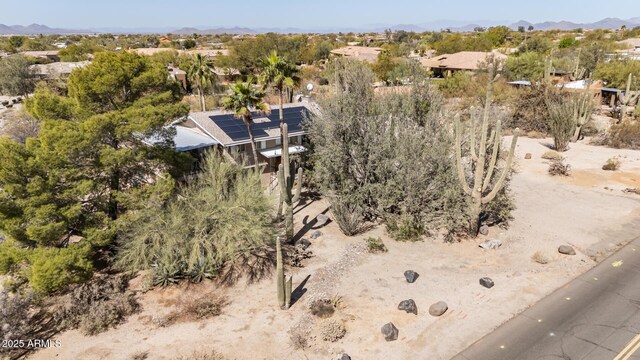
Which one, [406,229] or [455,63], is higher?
[455,63]

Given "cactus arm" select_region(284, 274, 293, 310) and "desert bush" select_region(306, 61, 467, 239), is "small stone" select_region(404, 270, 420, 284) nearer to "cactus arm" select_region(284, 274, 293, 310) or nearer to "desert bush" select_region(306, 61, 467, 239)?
"desert bush" select_region(306, 61, 467, 239)

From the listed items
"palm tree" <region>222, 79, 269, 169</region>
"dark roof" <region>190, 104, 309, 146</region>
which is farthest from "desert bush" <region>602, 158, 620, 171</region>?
"palm tree" <region>222, 79, 269, 169</region>

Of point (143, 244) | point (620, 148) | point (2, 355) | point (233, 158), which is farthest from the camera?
point (620, 148)

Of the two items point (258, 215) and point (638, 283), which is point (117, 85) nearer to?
point (258, 215)

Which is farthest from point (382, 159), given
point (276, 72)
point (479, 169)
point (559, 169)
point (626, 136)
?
point (626, 136)

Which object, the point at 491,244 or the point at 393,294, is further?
the point at 491,244

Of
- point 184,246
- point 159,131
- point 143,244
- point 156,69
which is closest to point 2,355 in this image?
point 143,244

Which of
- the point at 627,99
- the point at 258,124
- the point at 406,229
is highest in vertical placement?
the point at 627,99

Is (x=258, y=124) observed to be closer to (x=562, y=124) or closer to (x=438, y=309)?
(x=438, y=309)
